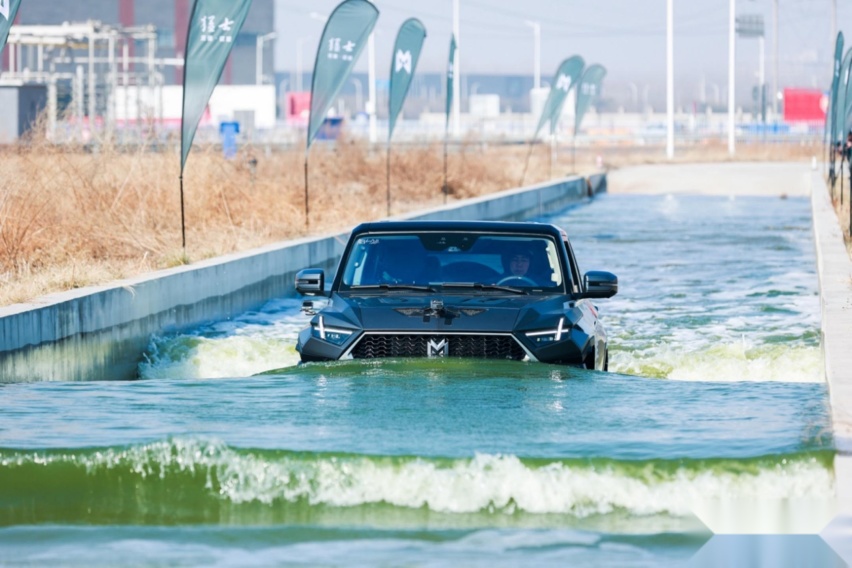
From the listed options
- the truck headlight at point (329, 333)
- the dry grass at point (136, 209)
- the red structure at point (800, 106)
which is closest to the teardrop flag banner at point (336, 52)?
the dry grass at point (136, 209)

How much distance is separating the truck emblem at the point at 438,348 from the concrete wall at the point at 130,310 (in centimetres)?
323

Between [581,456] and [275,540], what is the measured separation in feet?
5.80

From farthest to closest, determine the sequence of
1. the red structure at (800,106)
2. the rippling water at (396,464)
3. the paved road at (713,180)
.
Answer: the red structure at (800,106), the paved road at (713,180), the rippling water at (396,464)

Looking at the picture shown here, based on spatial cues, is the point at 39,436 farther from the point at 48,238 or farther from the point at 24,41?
the point at 24,41

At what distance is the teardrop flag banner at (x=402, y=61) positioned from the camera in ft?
97.5

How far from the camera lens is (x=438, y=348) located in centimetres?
1085

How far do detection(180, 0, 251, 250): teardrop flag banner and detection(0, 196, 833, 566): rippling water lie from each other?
265 inches

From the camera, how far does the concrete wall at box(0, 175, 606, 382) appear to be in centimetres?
1249

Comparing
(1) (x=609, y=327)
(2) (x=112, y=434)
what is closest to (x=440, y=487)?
(2) (x=112, y=434)

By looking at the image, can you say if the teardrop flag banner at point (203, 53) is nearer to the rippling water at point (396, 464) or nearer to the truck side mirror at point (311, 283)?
the rippling water at point (396, 464)

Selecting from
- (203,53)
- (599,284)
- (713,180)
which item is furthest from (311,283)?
(713,180)

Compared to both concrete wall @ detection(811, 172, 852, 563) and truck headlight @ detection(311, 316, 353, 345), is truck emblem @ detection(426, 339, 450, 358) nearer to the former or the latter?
truck headlight @ detection(311, 316, 353, 345)

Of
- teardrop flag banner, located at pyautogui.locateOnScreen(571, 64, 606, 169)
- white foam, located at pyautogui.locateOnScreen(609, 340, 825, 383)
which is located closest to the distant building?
teardrop flag banner, located at pyautogui.locateOnScreen(571, 64, 606, 169)

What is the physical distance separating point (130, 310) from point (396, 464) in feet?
21.9
